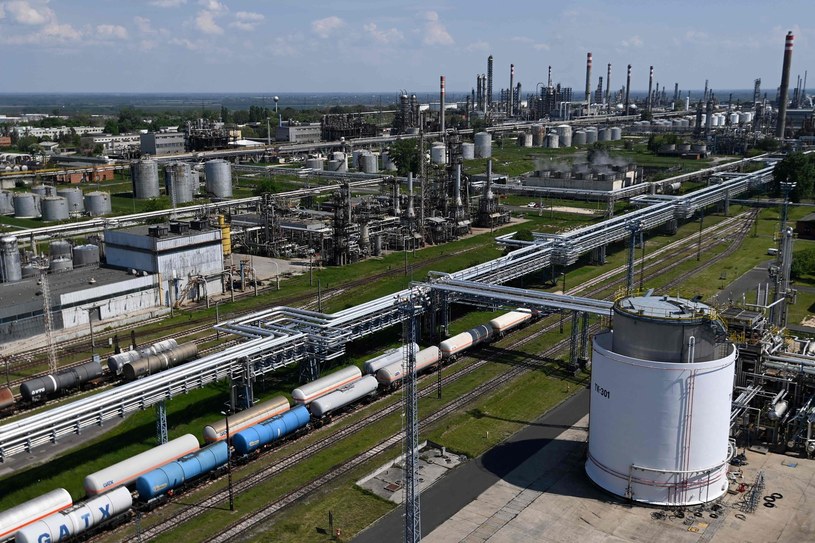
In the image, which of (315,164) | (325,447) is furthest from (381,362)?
(315,164)

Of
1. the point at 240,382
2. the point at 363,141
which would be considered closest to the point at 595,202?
the point at 363,141

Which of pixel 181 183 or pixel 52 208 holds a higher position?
pixel 181 183

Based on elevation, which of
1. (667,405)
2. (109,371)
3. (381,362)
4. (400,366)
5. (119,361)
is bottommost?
Result: (109,371)

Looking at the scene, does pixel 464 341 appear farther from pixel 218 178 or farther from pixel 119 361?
pixel 218 178

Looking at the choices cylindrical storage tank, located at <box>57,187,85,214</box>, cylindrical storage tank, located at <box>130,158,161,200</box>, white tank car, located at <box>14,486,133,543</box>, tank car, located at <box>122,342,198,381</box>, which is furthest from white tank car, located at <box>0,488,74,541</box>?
cylindrical storage tank, located at <box>130,158,161,200</box>

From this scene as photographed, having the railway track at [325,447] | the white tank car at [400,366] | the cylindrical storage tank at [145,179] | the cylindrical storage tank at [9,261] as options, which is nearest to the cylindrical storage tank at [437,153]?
the cylindrical storage tank at [145,179]

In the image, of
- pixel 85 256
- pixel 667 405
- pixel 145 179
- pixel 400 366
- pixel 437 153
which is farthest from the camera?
pixel 437 153

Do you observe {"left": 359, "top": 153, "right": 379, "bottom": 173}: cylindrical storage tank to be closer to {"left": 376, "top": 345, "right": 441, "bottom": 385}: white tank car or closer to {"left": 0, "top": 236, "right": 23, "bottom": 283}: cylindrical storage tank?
{"left": 0, "top": 236, "right": 23, "bottom": 283}: cylindrical storage tank
